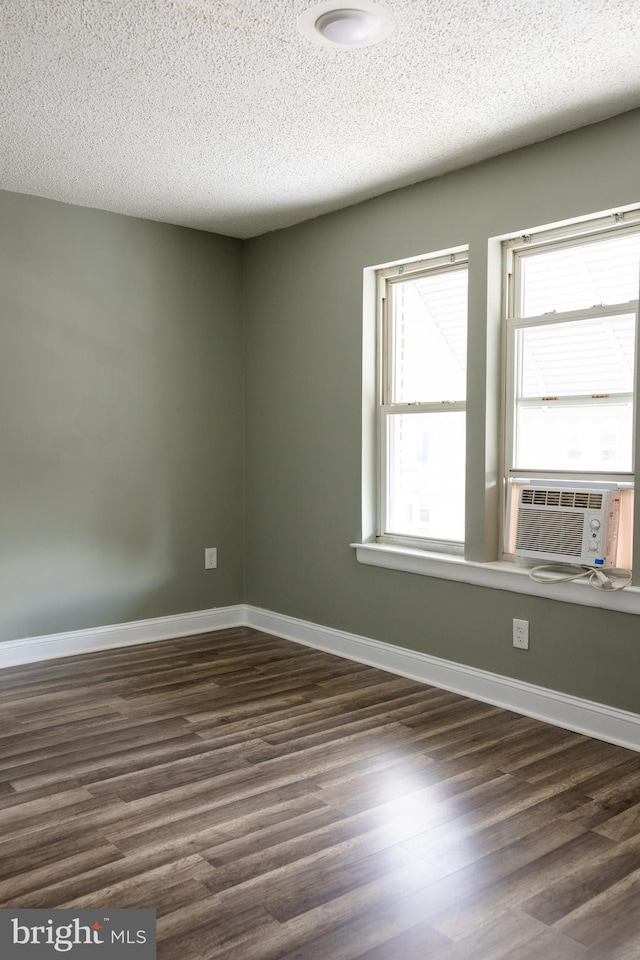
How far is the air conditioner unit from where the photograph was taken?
318 cm

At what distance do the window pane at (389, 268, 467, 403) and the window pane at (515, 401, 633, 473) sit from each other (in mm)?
448

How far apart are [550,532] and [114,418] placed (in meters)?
2.54

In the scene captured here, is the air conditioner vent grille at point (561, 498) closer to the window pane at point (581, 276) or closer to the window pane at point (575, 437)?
the window pane at point (575, 437)

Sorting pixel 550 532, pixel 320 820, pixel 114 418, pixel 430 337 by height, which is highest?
pixel 430 337

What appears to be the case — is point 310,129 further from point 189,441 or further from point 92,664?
point 92,664

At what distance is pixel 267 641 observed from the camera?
15.5 feet

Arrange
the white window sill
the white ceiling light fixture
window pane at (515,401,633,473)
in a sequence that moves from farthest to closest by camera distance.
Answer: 1. window pane at (515,401,633,473)
2. the white window sill
3. the white ceiling light fixture

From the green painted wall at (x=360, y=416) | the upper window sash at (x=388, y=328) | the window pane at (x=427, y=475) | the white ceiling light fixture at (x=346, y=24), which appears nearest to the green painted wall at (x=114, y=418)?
the green painted wall at (x=360, y=416)

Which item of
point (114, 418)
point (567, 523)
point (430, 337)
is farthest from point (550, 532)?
point (114, 418)

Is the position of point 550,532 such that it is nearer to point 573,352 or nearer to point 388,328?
point 573,352

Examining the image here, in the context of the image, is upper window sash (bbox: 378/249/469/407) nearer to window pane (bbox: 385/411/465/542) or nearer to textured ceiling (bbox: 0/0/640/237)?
window pane (bbox: 385/411/465/542)

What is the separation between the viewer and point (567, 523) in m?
3.30
